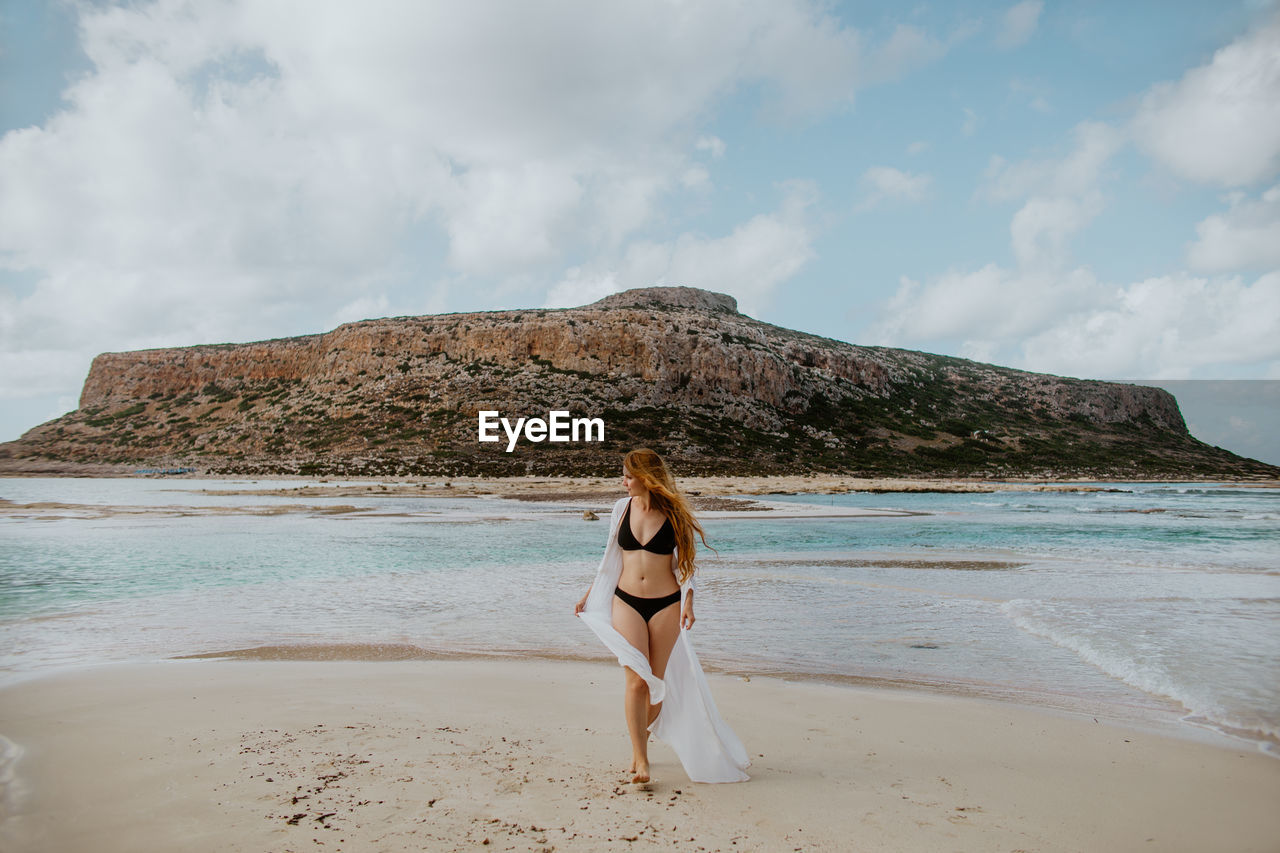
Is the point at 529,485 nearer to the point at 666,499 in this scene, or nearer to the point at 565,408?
the point at 565,408

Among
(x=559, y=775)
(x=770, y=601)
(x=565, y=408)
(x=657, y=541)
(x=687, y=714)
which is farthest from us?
(x=565, y=408)

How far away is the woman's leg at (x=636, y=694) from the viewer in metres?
4.43

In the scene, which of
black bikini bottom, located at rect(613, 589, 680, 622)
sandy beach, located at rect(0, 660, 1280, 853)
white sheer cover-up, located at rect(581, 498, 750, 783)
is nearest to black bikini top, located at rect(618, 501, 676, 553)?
white sheer cover-up, located at rect(581, 498, 750, 783)

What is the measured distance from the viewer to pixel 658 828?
3.75 m

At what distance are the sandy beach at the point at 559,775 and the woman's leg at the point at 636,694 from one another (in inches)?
6.2

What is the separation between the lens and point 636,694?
453cm

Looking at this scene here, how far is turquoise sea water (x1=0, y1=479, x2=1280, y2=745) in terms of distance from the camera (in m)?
7.40

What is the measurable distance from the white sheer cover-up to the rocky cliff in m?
54.2

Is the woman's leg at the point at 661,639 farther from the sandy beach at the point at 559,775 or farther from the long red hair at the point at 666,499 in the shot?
the sandy beach at the point at 559,775

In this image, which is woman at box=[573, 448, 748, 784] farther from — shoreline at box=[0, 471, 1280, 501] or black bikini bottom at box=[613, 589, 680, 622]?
shoreline at box=[0, 471, 1280, 501]

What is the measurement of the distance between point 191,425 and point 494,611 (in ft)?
274

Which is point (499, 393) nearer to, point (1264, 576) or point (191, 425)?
point (191, 425)

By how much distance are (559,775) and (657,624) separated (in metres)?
1.08

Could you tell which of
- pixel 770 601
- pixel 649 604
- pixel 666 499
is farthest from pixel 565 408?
pixel 649 604
